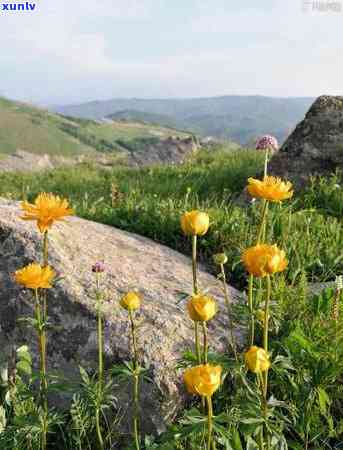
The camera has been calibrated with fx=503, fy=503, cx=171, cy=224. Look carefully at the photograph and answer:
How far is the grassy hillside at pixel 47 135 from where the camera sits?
14700cm

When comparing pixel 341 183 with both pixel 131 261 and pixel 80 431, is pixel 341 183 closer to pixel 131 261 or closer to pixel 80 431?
pixel 131 261

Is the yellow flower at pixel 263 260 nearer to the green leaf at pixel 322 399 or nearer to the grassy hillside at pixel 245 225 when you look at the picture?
the green leaf at pixel 322 399

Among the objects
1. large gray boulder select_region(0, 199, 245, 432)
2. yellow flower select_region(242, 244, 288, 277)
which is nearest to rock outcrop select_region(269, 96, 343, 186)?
large gray boulder select_region(0, 199, 245, 432)

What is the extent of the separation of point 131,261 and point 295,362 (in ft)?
4.57

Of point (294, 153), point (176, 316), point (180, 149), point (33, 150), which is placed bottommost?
point (33, 150)

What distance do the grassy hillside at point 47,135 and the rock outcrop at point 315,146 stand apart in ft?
447

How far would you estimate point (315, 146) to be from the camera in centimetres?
692

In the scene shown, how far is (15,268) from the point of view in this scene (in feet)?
10.5

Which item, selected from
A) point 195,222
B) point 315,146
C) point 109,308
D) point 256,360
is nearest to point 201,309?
point 256,360

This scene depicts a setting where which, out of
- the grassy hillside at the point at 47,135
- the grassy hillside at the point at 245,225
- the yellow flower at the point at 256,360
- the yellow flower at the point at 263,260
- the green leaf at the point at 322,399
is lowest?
the grassy hillside at the point at 47,135

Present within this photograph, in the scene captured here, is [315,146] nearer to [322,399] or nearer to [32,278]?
[322,399]

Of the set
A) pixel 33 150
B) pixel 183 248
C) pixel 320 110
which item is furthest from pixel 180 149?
pixel 33 150

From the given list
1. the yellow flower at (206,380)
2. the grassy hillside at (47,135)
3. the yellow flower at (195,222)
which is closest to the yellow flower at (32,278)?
the yellow flower at (195,222)

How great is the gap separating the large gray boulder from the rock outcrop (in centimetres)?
354
